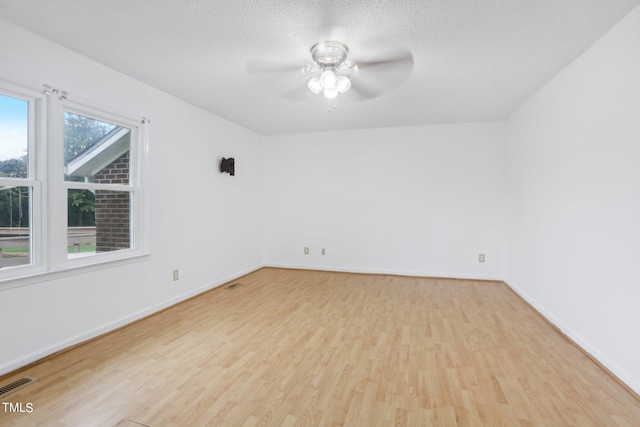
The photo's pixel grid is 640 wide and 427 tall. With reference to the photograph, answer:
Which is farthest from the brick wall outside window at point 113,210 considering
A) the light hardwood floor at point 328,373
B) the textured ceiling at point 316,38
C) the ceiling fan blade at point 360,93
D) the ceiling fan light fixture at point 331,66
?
the ceiling fan blade at point 360,93

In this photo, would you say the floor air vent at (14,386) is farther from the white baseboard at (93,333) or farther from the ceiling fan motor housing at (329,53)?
the ceiling fan motor housing at (329,53)

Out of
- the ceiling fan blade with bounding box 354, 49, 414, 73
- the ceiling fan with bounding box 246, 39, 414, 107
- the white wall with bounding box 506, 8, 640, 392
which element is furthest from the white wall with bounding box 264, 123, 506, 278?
the ceiling fan blade with bounding box 354, 49, 414, 73

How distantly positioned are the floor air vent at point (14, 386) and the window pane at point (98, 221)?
0.92 m

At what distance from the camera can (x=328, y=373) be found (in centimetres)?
216

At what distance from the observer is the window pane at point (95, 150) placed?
252 centimetres

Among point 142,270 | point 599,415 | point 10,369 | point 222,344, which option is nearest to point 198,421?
point 222,344

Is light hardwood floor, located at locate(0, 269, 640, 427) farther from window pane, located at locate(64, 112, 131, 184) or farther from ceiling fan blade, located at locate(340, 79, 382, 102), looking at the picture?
ceiling fan blade, located at locate(340, 79, 382, 102)

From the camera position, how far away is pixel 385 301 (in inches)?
147

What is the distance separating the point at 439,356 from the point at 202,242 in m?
3.07

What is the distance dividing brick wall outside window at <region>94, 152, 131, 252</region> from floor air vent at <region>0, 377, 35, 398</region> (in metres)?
1.08

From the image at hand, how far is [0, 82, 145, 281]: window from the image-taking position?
2166 millimetres

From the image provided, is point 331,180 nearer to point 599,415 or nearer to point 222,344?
point 222,344

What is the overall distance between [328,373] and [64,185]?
2543 mm

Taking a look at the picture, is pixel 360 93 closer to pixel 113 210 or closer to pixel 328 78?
pixel 328 78
